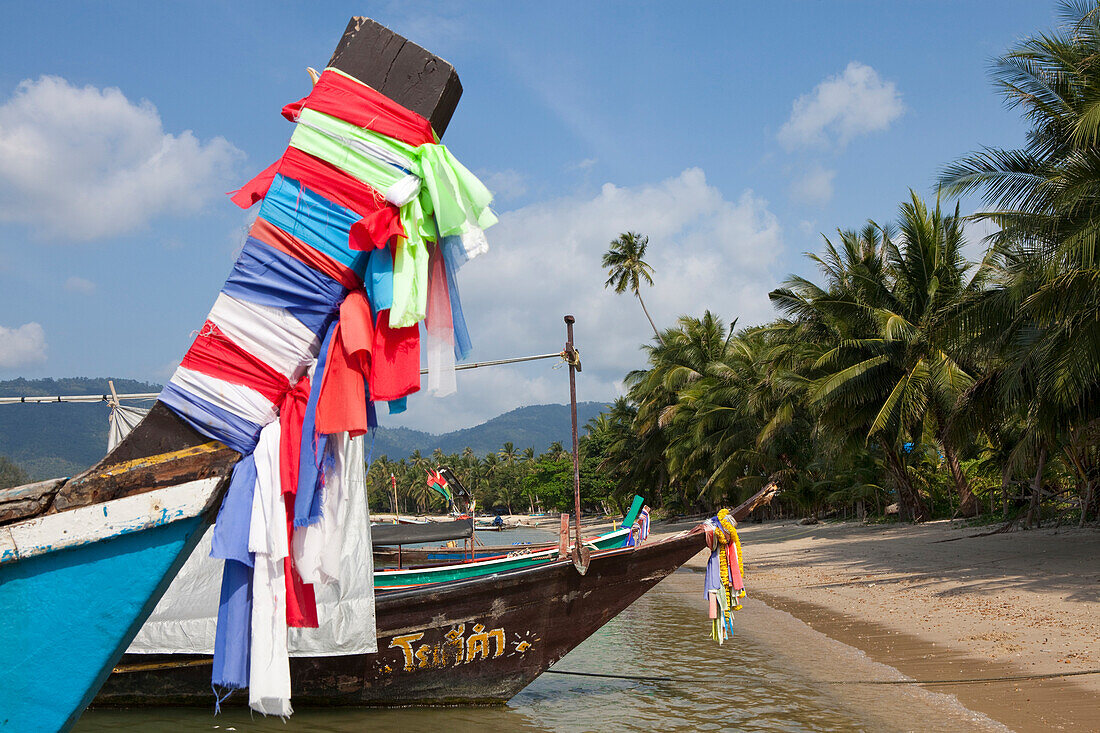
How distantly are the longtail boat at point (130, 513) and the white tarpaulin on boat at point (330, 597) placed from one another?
0.35m

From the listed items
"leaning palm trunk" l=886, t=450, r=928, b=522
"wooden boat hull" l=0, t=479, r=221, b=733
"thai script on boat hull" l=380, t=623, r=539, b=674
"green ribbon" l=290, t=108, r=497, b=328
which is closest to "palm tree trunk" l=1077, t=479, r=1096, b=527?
"leaning palm trunk" l=886, t=450, r=928, b=522

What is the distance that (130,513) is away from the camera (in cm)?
218

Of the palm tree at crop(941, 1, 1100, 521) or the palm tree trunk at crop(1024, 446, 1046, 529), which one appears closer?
the palm tree at crop(941, 1, 1100, 521)

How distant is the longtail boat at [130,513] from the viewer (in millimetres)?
2146

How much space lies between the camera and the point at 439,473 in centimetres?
2298

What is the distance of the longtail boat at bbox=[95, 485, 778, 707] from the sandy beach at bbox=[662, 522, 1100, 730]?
9.83 feet

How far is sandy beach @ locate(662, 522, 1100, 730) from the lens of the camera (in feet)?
23.2

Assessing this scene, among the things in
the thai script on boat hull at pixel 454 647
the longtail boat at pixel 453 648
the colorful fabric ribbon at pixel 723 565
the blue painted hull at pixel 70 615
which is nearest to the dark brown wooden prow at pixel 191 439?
the blue painted hull at pixel 70 615

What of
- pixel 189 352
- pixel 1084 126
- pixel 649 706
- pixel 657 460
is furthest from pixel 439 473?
pixel 657 460

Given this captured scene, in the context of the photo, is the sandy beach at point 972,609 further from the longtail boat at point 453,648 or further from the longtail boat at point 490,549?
the longtail boat at point 453,648

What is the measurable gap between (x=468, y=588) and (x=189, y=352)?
541 centimetres

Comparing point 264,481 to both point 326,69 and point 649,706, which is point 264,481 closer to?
point 326,69

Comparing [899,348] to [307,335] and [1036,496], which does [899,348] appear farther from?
[307,335]

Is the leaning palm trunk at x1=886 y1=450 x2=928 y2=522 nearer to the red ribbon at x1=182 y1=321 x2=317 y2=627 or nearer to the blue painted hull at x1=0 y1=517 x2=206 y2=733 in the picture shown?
the red ribbon at x1=182 y1=321 x2=317 y2=627
